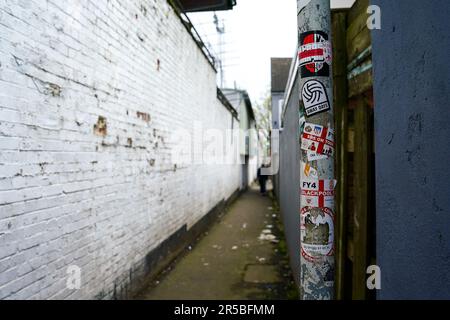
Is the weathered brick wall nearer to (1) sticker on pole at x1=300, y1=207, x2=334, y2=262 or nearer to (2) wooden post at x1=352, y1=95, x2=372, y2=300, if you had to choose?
(1) sticker on pole at x1=300, y1=207, x2=334, y2=262

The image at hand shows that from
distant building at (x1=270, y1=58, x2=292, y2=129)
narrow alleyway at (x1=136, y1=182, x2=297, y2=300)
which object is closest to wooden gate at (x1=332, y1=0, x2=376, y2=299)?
narrow alleyway at (x1=136, y1=182, x2=297, y2=300)

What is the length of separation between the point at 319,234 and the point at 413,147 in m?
0.56

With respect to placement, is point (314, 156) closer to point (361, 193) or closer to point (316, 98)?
point (316, 98)

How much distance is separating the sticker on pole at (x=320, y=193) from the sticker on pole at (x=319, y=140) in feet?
0.45

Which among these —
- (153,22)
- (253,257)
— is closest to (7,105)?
(153,22)

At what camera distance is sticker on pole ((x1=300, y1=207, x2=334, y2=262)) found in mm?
1470

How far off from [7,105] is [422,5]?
100 inches

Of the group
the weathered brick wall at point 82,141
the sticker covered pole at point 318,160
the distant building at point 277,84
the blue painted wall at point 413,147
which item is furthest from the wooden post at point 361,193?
the distant building at point 277,84

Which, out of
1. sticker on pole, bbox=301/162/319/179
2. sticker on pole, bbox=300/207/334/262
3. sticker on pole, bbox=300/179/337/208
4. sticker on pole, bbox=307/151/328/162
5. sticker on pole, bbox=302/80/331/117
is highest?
sticker on pole, bbox=302/80/331/117

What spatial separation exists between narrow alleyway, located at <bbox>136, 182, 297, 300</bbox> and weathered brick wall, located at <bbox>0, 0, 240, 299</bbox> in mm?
718

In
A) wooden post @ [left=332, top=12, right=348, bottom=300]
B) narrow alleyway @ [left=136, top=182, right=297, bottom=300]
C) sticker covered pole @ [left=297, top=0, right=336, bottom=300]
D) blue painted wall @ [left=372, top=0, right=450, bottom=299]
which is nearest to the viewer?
blue painted wall @ [left=372, top=0, right=450, bottom=299]

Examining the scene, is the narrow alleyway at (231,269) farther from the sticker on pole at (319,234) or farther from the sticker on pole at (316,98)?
the sticker on pole at (316,98)

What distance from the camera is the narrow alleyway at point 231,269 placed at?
15.4 ft

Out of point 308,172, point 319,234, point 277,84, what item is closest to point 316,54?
point 308,172
